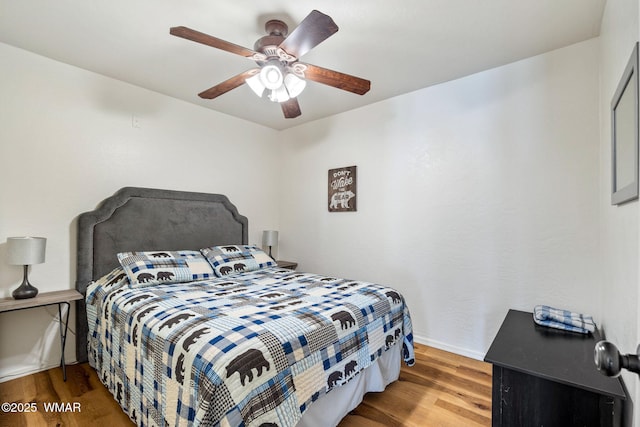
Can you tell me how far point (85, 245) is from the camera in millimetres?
2531

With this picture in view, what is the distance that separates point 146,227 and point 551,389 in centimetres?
319

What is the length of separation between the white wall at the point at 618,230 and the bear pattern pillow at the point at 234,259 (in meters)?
2.67

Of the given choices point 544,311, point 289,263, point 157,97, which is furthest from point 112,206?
point 544,311

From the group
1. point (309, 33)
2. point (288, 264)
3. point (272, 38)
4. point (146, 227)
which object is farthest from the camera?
point (288, 264)

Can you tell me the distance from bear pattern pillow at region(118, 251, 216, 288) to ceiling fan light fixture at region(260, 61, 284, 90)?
1.71 metres

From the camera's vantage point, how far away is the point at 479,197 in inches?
102

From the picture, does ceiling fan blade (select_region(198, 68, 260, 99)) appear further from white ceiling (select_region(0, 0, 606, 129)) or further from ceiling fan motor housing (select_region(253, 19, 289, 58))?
white ceiling (select_region(0, 0, 606, 129))

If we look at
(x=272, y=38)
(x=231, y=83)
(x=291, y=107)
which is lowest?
(x=291, y=107)

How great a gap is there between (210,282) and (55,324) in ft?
4.15

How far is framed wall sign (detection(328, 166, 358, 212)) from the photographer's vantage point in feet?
11.3

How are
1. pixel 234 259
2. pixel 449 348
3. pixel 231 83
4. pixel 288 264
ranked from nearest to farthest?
pixel 231 83 → pixel 449 348 → pixel 234 259 → pixel 288 264

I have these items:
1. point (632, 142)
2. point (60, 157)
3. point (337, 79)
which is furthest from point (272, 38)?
point (60, 157)

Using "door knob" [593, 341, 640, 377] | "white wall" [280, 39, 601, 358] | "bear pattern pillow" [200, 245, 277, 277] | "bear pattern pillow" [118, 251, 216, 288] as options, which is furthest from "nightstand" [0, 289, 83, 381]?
"door knob" [593, 341, 640, 377]

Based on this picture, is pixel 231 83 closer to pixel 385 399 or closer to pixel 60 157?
pixel 60 157
